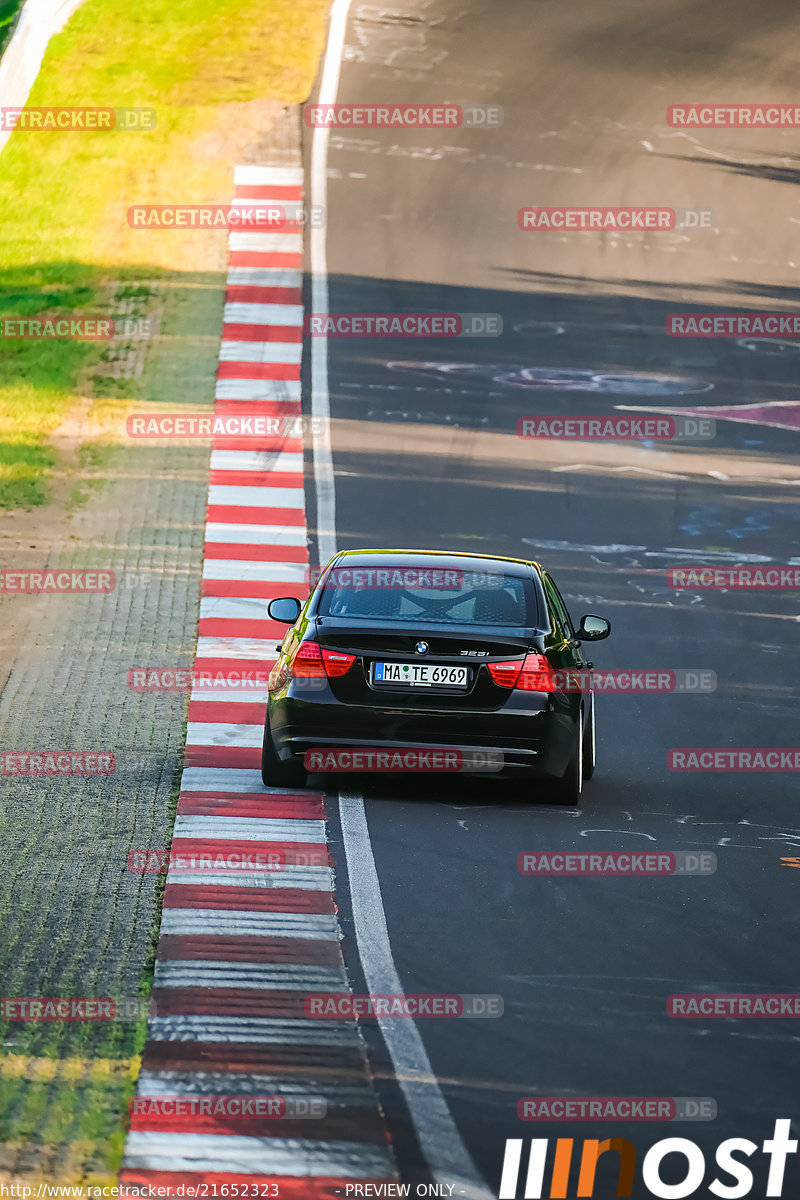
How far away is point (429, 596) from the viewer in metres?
11.0

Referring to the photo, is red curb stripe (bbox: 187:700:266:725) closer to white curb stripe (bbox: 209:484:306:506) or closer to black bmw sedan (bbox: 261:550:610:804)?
black bmw sedan (bbox: 261:550:610:804)

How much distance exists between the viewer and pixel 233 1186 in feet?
18.7

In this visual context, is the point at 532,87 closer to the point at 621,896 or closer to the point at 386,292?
the point at 386,292

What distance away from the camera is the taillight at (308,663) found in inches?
420

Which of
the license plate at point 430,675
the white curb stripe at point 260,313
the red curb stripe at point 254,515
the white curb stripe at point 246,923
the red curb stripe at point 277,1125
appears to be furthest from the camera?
the white curb stripe at point 260,313

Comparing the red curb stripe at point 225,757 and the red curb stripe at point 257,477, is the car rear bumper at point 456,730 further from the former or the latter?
the red curb stripe at point 257,477

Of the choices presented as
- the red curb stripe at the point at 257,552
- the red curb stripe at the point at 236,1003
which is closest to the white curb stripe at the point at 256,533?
the red curb stripe at the point at 257,552

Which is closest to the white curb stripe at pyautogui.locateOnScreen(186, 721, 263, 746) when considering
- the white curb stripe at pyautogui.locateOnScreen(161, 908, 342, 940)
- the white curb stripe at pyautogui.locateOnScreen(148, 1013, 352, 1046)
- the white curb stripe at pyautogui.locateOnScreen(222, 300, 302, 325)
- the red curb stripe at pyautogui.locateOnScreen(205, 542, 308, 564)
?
the white curb stripe at pyautogui.locateOnScreen(161, 908, 342, 940)

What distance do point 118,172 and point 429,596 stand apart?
24.1 metres

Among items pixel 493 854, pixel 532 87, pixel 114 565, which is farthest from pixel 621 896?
pixel 532 87

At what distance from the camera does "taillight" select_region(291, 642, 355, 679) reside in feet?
34.8

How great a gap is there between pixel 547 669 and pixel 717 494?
1105cm

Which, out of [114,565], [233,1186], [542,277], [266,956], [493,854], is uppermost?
[233,1186]

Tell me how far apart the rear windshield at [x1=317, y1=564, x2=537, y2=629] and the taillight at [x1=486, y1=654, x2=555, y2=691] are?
300 mm
